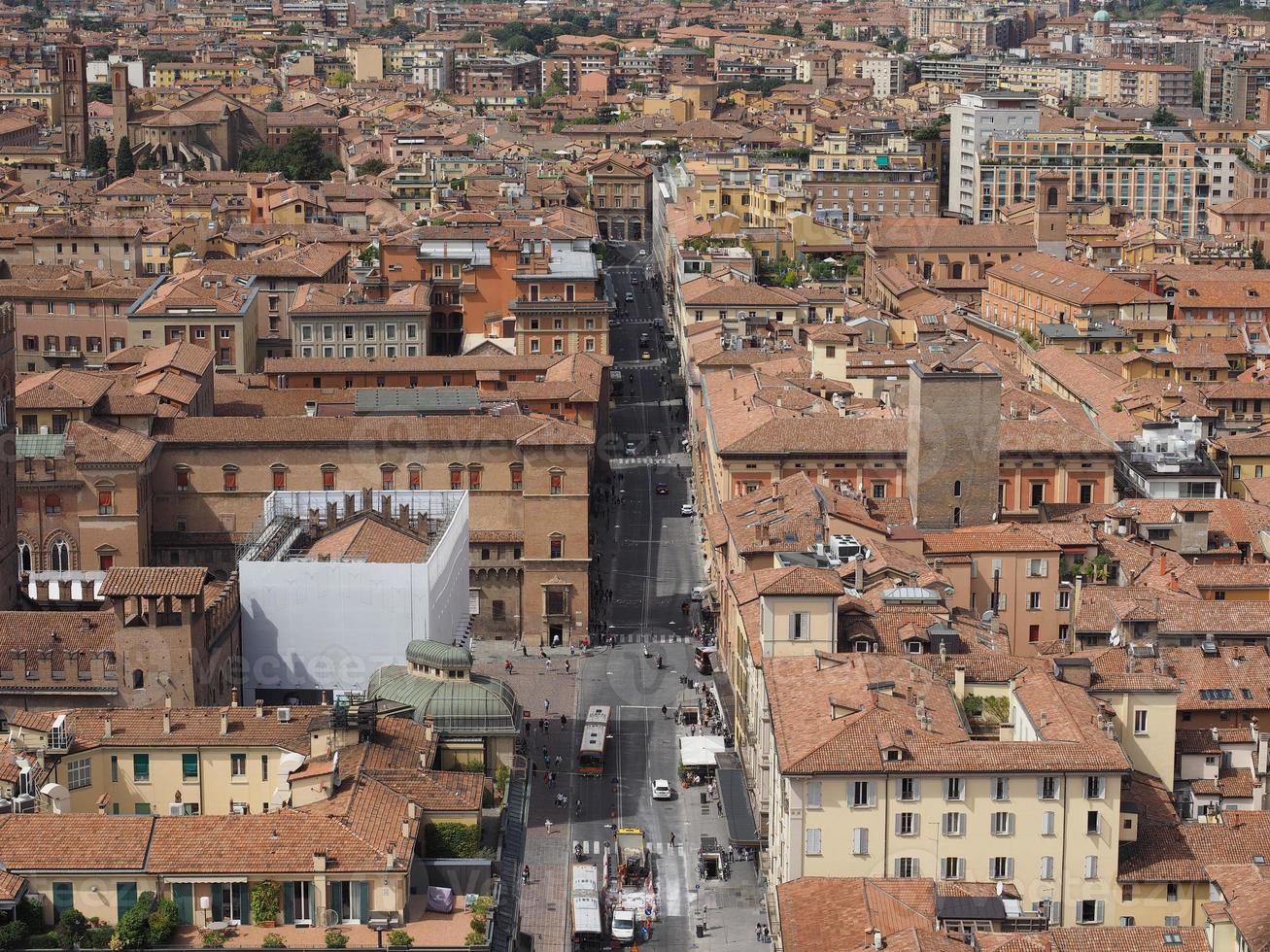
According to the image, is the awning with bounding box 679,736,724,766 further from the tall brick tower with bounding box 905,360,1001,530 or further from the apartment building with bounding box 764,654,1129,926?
the tall brick tower with bounding box 905,360,1001,530

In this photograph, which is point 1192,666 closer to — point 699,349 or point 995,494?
point 995,494

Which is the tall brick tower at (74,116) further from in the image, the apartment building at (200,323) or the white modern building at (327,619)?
the white modern building at (327,619)

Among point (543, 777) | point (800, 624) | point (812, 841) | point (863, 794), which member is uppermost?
point (800, 624)

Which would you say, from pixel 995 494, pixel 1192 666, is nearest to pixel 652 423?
pixel 995 494

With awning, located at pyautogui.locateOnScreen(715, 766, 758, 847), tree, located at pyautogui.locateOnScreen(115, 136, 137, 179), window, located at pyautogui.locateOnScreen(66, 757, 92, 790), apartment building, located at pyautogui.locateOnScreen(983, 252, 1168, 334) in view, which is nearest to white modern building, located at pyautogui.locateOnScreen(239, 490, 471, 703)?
awning, located at pyautogui.locateOnScreen(715, 766, 758, 847)

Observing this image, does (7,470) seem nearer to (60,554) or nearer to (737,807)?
(60,554)

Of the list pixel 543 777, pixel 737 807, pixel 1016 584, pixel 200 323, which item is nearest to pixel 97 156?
pixel 200 323
